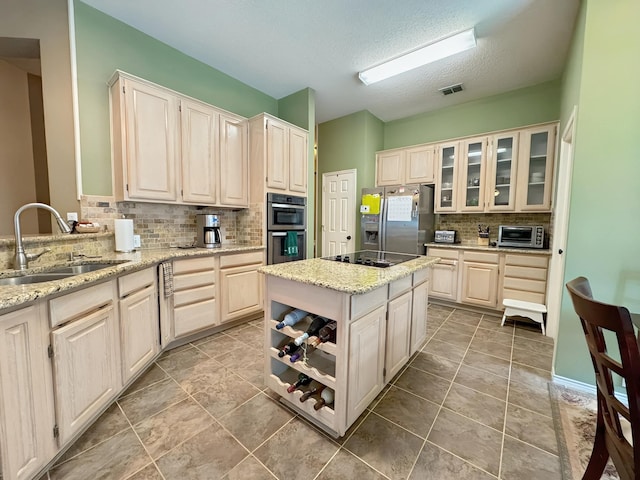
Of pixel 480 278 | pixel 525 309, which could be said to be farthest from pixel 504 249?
pixel 525 309

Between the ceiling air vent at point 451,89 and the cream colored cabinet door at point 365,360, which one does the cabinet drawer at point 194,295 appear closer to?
the cream colored cabinet door at point 365,360

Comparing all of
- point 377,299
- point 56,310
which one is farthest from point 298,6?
point 56,310

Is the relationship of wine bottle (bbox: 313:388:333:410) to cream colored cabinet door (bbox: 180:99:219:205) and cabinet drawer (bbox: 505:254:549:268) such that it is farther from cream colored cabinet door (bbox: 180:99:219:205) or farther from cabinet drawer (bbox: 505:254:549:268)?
cabinet drawer (bbox: 505:254:549:268)

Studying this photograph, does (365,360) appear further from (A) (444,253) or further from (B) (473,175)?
(B) (473,175)

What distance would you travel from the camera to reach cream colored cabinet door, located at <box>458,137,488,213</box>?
3.54 metres

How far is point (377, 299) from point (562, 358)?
5.46ft

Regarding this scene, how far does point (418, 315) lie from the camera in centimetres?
217

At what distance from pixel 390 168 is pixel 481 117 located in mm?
1478

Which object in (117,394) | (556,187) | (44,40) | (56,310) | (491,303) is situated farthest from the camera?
(491,303)

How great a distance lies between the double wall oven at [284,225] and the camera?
3.11 m

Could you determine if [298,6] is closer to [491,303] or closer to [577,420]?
[577,420]

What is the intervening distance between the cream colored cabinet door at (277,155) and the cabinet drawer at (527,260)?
304 centimetres

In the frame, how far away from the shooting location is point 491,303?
3.29 meters

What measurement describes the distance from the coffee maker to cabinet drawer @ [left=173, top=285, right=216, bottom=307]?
54 cm
